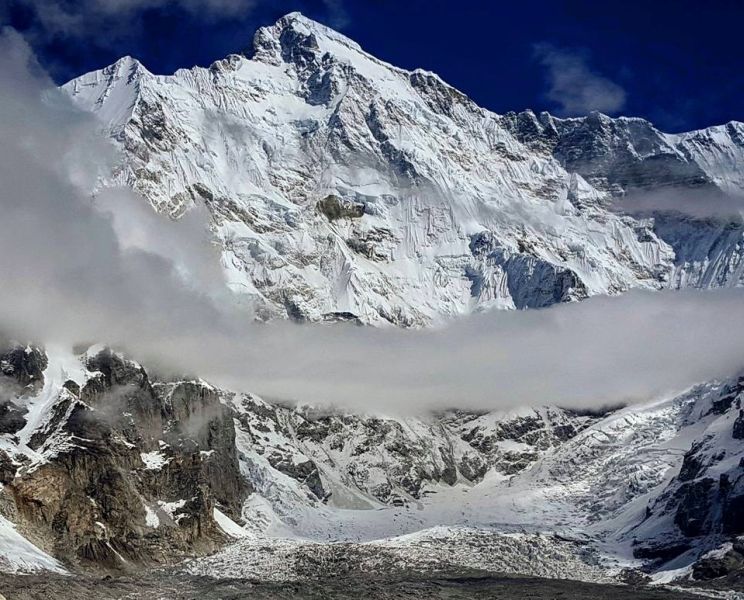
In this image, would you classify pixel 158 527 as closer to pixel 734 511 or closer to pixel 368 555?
pixel 368 555

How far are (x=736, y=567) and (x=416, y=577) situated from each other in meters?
48.1

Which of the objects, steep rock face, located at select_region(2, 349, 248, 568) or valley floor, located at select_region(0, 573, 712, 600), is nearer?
valley floor, located at select_region(0, 573, 712, 600)

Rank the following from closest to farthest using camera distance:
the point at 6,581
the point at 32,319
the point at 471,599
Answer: the point at 6,581 → the point at 471,599 → the point at 32,319

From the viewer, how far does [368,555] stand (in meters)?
198

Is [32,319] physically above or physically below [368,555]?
above

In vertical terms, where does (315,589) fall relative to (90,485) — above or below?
Answer: below

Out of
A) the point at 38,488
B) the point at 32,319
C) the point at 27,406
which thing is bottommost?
the point at 38,488

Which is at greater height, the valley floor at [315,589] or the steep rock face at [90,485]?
the steep rock face at [90,485]

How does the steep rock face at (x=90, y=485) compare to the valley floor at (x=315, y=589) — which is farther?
the steep rock face at (x=90, y=485)

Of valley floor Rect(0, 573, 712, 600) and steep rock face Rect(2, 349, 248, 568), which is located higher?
steep rock face Rect(2, 349, 248, 568)

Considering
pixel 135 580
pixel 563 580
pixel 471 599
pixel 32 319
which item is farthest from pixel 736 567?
pixel 32 319

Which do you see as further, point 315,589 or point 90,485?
point 90,485

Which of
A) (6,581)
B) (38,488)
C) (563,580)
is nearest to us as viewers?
(6,581)

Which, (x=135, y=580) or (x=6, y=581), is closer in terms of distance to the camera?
(x=6, y=581)
